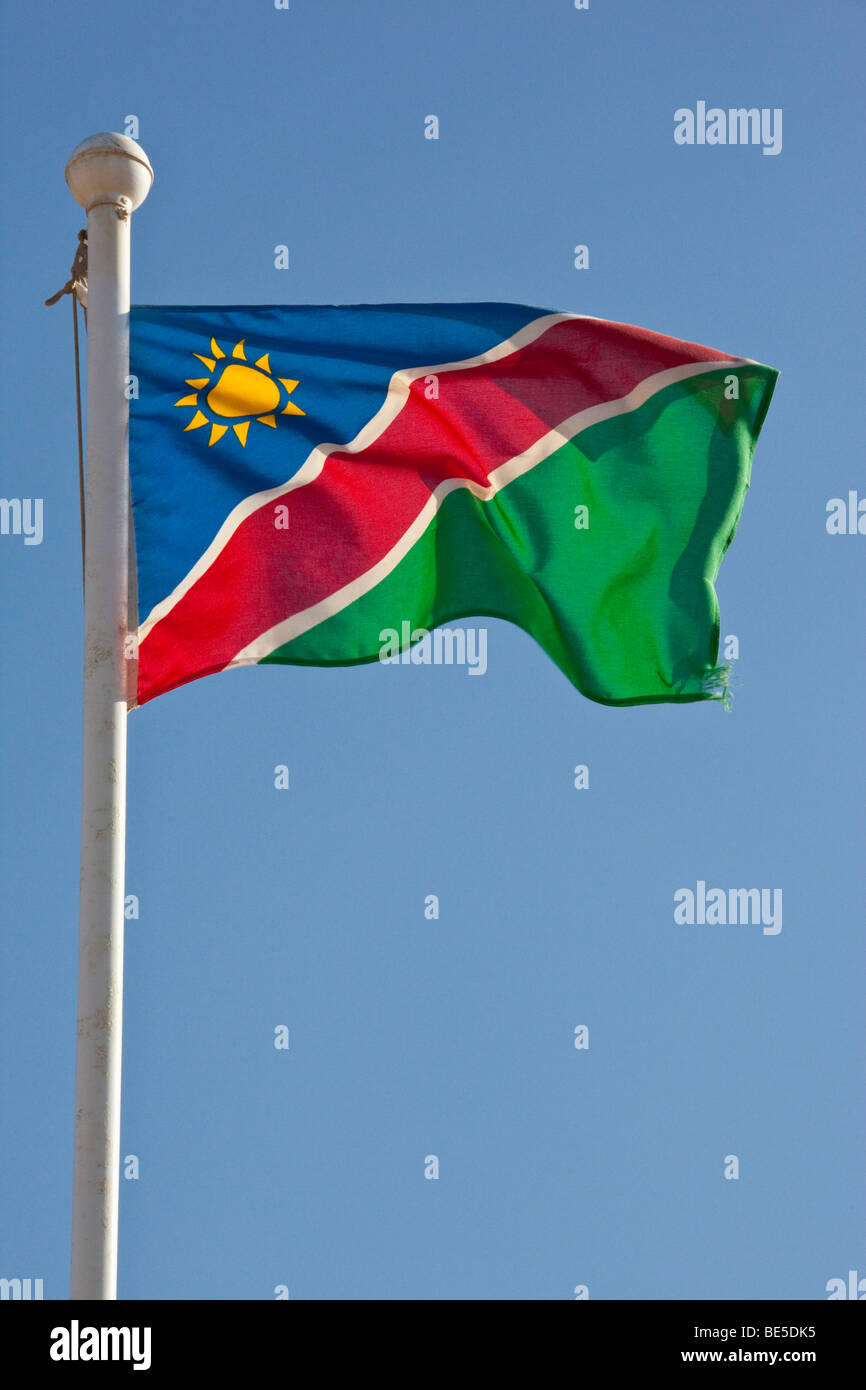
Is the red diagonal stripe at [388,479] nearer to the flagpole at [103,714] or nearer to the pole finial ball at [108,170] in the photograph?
the flagpole at [103,714]

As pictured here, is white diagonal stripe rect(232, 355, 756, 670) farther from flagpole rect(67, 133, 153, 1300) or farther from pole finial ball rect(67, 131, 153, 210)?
pole finial ball rect(67, 131, 153, 210)

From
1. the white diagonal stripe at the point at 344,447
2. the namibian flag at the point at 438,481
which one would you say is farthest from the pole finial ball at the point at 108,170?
the white diagonal stripe at the point at 344,447

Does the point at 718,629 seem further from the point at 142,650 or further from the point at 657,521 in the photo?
the point at 142,650

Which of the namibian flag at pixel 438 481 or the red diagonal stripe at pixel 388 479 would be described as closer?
the red diagonal stripe at pixel 388 479

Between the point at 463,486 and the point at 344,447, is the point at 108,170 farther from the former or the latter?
the point at 463,486

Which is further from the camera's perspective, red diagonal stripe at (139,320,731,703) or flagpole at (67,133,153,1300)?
red diagonal stripe at (139,320,731,703)

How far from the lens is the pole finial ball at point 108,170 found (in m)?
13.5

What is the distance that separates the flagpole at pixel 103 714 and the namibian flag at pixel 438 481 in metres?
0.45

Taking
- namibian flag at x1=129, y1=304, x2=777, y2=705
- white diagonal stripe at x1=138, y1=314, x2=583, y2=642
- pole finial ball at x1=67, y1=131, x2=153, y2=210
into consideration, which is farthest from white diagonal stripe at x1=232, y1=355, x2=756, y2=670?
pole finial ball at x1=67, y1=131, x2=153, y2=210

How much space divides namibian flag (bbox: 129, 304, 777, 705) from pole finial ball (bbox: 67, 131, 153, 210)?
35.2 inches

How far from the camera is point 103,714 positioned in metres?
12.6

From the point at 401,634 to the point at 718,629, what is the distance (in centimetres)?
217

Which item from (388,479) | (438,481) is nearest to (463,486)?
(438,481)

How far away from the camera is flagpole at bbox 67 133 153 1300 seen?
38.9ft
